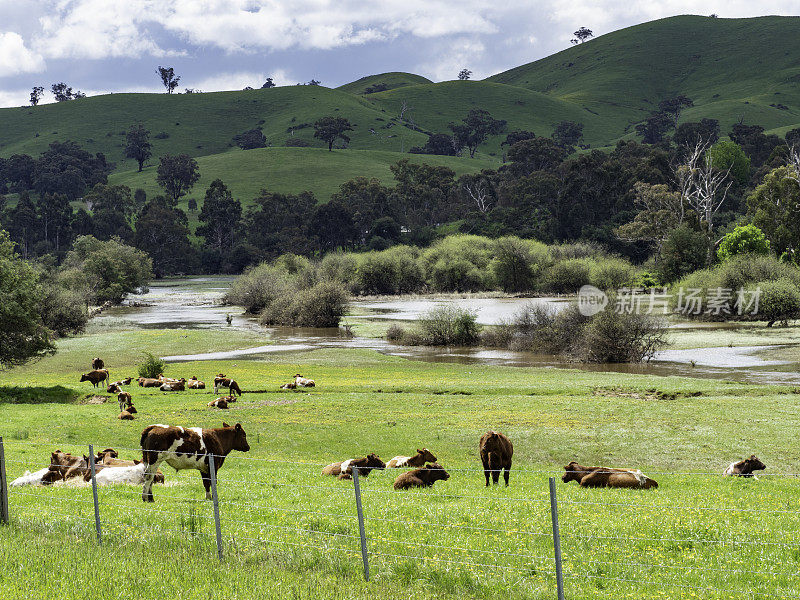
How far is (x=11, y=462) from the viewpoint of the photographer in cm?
2125

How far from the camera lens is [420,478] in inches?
728

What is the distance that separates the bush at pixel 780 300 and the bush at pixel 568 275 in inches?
1639

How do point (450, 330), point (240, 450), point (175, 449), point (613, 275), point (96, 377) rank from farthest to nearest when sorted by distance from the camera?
point (613, 275), point (450, 330), point (96, 377), point (240, 450), point (175, 449)

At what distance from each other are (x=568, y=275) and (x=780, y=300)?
47.1 m

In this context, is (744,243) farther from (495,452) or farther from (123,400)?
(495,452)

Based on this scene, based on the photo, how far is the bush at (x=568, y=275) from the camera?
118562 mm

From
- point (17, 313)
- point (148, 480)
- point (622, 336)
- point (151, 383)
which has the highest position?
point (17, 313)

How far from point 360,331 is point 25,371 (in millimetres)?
39347

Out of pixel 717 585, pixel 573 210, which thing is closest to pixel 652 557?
pixel 717 585

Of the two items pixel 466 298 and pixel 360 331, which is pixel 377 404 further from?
pixel 466 298

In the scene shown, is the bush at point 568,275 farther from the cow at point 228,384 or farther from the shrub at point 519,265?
the cow at point 228,384

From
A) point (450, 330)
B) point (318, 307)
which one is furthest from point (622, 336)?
point (318, 307)

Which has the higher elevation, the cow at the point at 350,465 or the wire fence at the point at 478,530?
the wire fence at the point at 478,530

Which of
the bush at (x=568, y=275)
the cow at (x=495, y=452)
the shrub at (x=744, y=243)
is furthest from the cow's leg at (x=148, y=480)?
the bush at (x=568, y=275)
